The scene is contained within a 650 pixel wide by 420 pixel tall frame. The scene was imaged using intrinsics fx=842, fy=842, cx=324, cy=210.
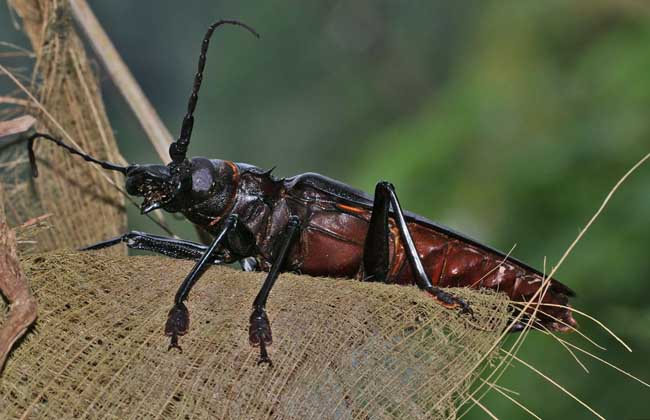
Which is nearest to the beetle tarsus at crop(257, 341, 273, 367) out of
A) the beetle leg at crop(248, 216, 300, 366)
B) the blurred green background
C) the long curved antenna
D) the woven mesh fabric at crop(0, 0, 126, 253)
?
the beetle leg at crop(248, 216, 300, 366)

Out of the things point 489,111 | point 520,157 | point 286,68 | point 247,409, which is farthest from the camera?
point 286,68

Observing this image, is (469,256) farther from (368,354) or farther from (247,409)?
(247,409)

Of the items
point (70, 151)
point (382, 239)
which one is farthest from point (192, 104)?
point (382, 239)

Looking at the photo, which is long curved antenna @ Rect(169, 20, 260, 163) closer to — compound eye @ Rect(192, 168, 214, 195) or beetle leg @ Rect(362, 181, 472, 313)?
compound eye @ Rect(192, 168, 214, 195)

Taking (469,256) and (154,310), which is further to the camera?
Answer: (469,256)

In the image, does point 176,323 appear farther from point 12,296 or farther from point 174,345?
point 12,296

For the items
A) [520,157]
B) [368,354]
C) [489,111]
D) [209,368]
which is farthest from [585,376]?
[209,368]

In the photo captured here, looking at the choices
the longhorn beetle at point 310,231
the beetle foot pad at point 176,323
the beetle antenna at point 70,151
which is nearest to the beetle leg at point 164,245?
the longhorn beetle at point 310,231
